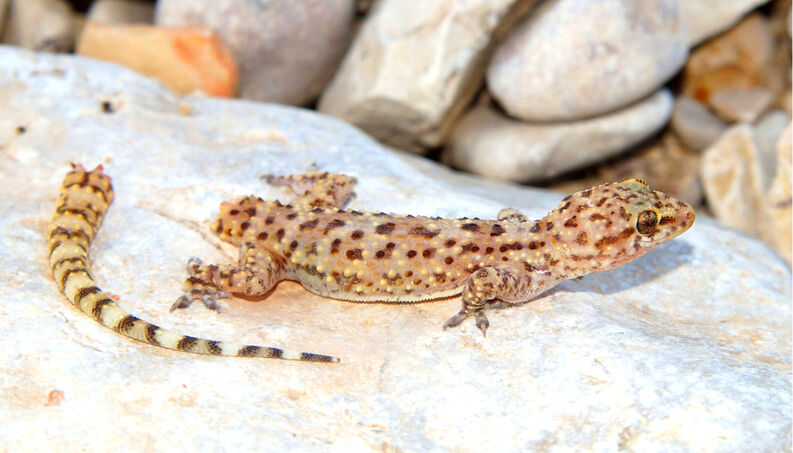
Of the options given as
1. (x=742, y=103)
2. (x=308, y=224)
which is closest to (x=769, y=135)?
(x=742, y=103)

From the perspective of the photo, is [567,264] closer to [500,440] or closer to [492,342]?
[492,342]

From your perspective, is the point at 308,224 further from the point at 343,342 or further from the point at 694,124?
the point at 694,124

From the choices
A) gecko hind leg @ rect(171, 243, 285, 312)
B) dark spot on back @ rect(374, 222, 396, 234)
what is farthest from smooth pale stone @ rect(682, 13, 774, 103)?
gecko hind leg @ rect(171, 243, 285, 312)

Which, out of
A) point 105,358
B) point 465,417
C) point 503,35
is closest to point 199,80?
point 503,35

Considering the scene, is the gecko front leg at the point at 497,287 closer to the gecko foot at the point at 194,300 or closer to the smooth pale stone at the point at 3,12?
the gecko foot at the point at 194,300

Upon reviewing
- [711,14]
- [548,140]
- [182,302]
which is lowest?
[182,302]

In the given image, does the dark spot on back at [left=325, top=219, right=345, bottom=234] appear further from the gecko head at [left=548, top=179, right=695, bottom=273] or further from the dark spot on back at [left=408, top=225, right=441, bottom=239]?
the gecko head at [left=548, top=179, right=695, bottom=273]

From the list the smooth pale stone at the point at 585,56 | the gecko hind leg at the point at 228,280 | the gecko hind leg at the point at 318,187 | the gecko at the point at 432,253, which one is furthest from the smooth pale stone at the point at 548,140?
the gecko hind leg at the point at 228,280

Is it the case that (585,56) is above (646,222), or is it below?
above
